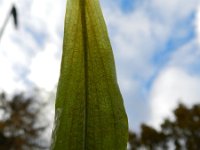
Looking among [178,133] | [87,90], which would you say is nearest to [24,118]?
[178,133]

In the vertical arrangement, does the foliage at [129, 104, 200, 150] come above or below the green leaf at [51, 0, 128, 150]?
above

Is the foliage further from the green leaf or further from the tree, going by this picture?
the green leaf

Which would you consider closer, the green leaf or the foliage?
the green leaf

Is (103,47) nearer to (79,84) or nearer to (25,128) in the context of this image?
(79,84)

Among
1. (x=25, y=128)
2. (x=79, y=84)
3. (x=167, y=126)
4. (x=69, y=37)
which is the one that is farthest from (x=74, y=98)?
(x=167, y=126)

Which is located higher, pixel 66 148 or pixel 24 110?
pixel 24 110

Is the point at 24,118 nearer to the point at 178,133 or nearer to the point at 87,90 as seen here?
the point at 178,133

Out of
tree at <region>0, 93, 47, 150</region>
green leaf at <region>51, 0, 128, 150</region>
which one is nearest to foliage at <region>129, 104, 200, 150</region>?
tree at <region>0, 93, 47, 150</region>
